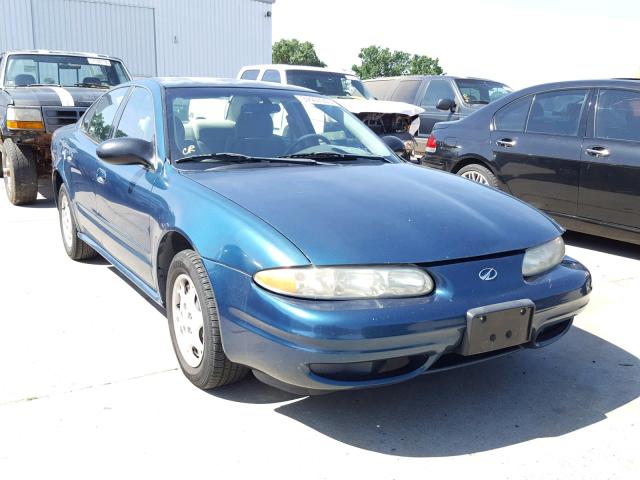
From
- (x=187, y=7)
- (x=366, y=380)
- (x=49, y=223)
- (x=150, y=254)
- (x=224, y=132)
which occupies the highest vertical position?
(x=187, y=7)

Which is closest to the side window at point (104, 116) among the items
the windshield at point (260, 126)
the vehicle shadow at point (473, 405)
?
the windshield at point (260, 126)

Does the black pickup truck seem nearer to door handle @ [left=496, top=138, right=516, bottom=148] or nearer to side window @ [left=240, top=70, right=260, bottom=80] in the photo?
side window @ [left=240, top=70, right=260, bottom=80]

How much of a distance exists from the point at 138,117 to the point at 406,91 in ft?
26.6

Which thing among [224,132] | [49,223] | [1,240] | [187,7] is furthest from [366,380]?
[187,7]

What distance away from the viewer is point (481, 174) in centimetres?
643

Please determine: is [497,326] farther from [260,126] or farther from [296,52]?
[296,52]

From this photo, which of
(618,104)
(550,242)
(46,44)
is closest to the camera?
(550,242)

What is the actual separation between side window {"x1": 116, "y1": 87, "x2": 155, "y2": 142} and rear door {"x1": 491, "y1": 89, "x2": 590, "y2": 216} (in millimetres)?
3662

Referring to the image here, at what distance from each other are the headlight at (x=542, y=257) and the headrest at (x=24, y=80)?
7.22 m

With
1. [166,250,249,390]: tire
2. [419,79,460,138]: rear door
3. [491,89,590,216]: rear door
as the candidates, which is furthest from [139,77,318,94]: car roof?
[419,79,460,138]: rear door

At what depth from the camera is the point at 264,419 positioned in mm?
2793

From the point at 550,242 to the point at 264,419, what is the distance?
1560mm

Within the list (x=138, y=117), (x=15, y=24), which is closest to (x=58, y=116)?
(x=138, y=117)

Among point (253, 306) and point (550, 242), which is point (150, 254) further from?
point (550, 242)
